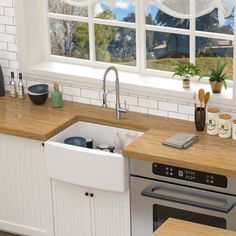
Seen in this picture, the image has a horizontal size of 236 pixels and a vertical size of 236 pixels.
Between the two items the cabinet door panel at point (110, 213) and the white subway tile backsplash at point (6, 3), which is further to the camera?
the white subway tile backsplash at point (6, 3)

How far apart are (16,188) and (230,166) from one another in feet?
6.06

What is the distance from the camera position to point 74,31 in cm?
656

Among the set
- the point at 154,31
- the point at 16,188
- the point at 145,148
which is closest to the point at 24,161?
the point at 16,188

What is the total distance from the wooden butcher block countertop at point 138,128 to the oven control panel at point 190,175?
8cm

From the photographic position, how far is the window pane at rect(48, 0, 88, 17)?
6.47 meters

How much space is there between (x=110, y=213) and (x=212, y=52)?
4.72 feet

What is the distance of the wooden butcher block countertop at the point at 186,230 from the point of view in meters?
4.72

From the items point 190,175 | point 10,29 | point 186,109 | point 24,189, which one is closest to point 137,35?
point 186,109

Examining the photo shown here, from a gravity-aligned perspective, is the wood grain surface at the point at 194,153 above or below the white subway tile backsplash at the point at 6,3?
below

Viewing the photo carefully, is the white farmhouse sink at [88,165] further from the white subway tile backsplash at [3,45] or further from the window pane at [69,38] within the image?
the white subway tile backsplash at [3,45]

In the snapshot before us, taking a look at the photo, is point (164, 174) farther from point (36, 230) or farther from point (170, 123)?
point (36, 230)

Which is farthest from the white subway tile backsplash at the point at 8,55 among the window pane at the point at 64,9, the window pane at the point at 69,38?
the window pane at the point at 64,9

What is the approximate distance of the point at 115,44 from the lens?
21.0 feet

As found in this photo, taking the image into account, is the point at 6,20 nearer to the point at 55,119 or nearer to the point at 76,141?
the point at 55,119
